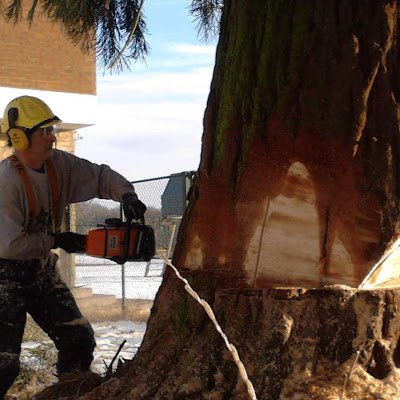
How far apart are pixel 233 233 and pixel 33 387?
2865 mm

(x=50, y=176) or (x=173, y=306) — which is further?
(x=50, y=176)

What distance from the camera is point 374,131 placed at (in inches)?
96.9

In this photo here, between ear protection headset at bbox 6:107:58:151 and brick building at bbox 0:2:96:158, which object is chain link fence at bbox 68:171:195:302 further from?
Answer: ear protection headset at bbox 6:107:58:151

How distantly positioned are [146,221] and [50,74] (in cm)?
663

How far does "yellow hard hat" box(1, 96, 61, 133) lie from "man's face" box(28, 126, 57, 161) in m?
0.04

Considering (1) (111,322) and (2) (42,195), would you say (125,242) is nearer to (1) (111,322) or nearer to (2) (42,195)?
(2) (42,195)

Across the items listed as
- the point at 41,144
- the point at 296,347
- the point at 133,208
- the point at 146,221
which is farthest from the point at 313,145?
the point at 146,221

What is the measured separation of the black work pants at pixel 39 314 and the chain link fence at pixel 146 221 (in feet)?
8.41

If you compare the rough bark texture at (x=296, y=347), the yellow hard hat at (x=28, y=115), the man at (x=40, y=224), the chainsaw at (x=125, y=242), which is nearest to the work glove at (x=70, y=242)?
the man at (x=40, y=224)

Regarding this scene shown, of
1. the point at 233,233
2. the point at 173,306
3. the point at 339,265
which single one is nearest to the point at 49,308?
the point at 173,306

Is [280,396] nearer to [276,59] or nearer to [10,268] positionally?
[276,59]

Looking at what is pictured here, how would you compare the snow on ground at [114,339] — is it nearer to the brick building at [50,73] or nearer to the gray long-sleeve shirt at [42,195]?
the gray long-sleeve shirt at [42,195]

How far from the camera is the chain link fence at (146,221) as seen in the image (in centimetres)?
871

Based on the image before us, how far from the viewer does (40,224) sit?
401cm
